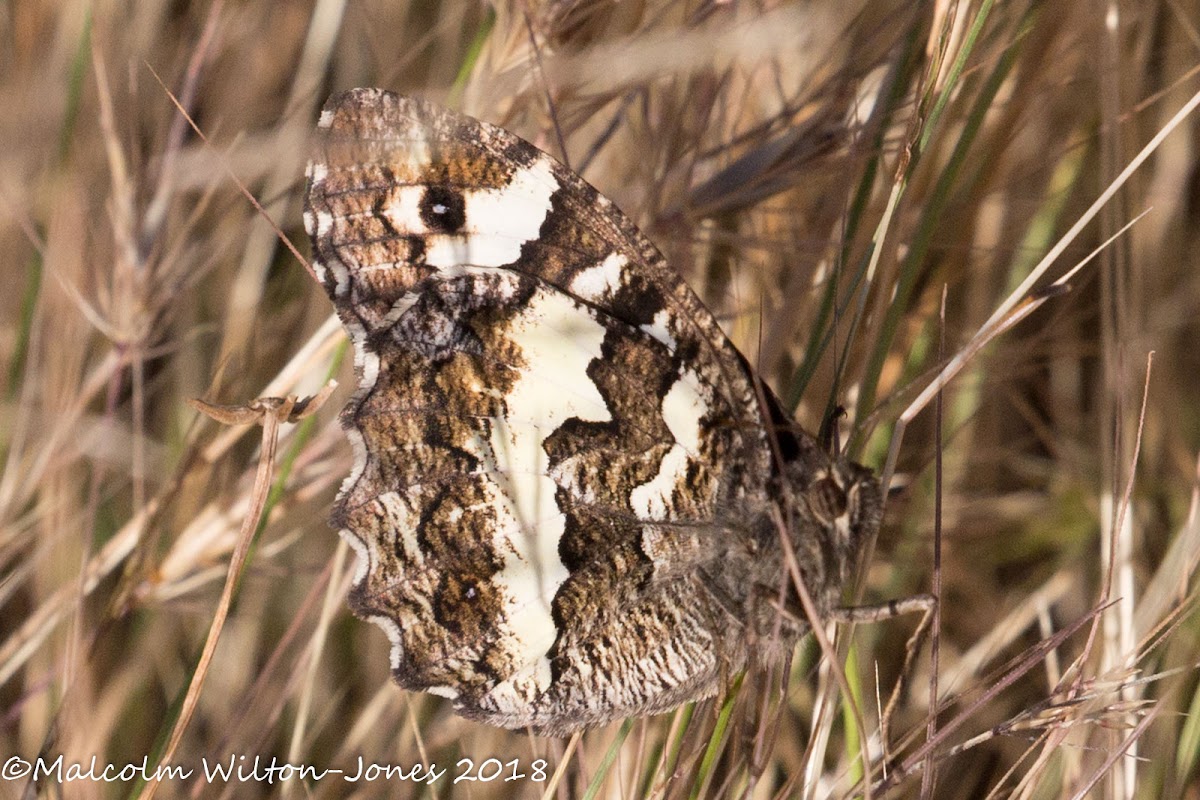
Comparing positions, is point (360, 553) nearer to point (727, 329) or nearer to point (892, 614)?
point (892, 614)

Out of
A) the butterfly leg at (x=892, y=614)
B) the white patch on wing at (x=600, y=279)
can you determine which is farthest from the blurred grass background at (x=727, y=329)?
the white patch on wing at (x=600, y=279)

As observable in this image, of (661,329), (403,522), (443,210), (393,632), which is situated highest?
(443,210)

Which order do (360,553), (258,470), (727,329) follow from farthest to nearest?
(727,329), (360,553), (258,470)

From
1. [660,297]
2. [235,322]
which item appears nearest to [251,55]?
[235,322]

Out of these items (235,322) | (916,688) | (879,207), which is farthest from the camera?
(235,322)

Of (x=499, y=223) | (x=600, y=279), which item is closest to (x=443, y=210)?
(x=499, y=223)

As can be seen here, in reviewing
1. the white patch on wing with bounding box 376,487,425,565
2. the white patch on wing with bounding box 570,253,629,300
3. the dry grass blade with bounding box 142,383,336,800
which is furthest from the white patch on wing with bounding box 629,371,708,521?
the dry grass blade with bounding box 142,383,336,800

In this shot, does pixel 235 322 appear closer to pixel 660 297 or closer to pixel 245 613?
pixel 245 613
